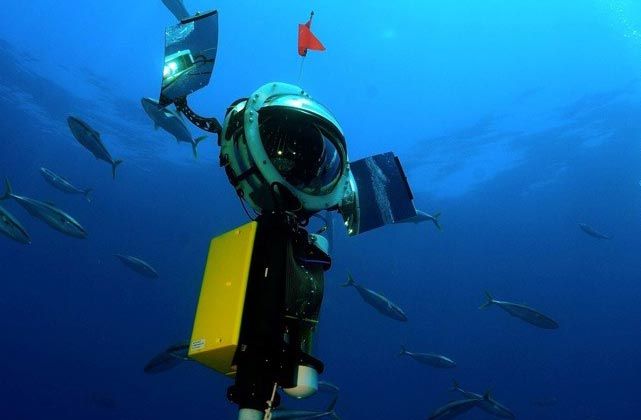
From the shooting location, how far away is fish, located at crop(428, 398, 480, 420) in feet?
24.8

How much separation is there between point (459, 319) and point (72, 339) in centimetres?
5594

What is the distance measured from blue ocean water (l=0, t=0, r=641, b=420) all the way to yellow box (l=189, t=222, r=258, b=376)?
494 cm

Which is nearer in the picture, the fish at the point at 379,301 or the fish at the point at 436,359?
the fish at the point at 379,301

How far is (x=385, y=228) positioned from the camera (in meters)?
42.4

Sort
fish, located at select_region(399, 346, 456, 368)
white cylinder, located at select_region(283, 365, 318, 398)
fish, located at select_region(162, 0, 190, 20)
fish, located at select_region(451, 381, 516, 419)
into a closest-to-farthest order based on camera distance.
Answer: white cylinder, located at select_region(283, 365, 318, 398)
fish, located at select_region(451, 381, 516, 419)
fish, located at select_region(162, 0, 190, 20)
fish, located at select_region(399, 346, 456, 368)

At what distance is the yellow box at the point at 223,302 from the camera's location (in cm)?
141

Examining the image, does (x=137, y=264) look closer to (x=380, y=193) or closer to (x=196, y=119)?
(x=196, y=119)

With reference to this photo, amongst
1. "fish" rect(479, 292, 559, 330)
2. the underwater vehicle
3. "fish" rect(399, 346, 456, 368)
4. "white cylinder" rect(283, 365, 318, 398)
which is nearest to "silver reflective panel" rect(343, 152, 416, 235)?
the underwater vehicle

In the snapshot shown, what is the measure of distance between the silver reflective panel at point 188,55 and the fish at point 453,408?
766 centimetres

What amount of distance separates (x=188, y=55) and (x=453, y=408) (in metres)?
7.97

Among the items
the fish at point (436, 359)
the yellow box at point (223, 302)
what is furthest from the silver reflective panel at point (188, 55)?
the fish at point (436, 359)

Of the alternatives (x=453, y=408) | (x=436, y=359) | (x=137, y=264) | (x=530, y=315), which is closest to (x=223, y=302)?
(x=453, y=408)

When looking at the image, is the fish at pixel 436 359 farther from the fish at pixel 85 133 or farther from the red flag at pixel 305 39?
the red flag at pixel 305 39

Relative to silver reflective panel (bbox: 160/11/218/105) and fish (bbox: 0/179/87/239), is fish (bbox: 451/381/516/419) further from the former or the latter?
fish (bbox: 0/179/87/239)
